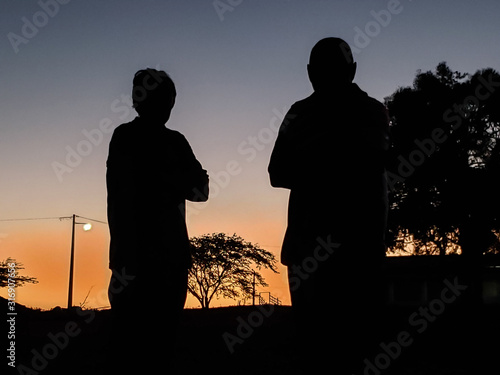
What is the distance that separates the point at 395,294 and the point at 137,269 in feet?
116

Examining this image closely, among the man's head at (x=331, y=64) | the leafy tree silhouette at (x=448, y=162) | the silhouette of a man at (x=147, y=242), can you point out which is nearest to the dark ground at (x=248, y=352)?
the silhouette of a man at (x=147, y=242)

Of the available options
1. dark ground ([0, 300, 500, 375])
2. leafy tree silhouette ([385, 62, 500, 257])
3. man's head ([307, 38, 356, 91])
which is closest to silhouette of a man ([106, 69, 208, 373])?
man's head ([307, 38, 356, 91])

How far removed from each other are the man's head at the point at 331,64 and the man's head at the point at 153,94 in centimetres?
108

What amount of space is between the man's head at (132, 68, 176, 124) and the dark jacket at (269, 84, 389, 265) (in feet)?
3.51

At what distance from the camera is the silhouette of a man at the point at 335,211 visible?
6.80 feet

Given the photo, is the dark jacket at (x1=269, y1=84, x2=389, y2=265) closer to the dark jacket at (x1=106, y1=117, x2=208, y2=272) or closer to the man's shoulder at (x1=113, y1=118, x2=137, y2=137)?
the dark jacket at (x1=106, y1=117, x2=208, y2=272)

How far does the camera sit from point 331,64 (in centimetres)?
232

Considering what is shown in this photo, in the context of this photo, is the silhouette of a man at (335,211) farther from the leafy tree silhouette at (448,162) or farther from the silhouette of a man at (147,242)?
the leafy tree silhouette at (448,162)

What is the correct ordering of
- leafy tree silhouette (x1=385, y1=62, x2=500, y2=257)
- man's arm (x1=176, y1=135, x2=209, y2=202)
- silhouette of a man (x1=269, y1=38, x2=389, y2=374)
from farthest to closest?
leafy tree silhouette (x1=385, y1=62, x2=500, y2=257) < man's arm (x1=176, y1=135, x2=209, y2=202) < silhouette of a man (x1=269, y1=38, x2=389, y2=374)

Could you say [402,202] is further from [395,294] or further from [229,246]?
[229,246]

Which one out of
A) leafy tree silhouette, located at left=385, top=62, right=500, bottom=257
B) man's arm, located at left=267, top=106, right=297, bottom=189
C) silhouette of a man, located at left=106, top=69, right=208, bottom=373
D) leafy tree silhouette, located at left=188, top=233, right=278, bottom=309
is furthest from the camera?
leafy tree silhouette, located at left=188, top=233, right=278, bottom=309

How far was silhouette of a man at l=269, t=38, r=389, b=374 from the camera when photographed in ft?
6.80

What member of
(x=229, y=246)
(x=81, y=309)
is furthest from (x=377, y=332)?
(x=229, y=246)

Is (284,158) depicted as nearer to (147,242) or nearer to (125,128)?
(147,242)
